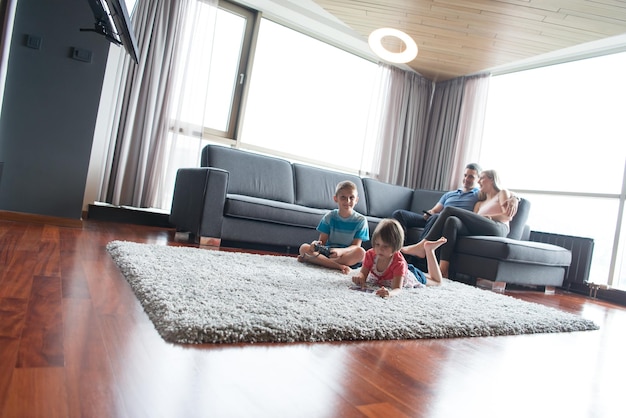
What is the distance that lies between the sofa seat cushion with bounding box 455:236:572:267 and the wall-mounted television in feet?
8.97

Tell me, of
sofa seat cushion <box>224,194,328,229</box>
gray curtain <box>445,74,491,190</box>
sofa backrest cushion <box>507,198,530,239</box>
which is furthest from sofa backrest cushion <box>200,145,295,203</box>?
gray curtain <box>445,74,491,190</box>

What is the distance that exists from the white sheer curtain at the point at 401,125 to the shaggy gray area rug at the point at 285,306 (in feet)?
10.7

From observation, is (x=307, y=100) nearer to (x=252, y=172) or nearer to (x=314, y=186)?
(x=314, y=186)

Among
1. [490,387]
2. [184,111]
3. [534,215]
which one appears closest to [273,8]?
[184,111]

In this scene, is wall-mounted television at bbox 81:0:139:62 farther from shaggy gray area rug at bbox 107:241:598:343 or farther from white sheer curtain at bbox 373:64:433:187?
white sheer curtain at bbox 373:64:433:187

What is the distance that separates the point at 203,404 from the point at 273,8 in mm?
4636

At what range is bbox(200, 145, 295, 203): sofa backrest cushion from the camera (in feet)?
11.9

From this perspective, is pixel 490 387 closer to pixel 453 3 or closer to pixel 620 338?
pixel 620 338

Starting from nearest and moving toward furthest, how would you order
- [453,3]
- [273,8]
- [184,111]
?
1. [453,3]
2. [184,111]
3. [273,8]

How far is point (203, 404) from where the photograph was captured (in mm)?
757

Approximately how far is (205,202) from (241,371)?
222cm

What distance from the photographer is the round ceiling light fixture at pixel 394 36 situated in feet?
12.2

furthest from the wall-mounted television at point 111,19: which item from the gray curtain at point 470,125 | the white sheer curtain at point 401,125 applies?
the gray curtain at point 470,125

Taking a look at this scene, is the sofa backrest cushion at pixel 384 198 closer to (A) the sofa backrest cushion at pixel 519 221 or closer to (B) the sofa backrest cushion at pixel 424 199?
(B) the sofa backrest cushion at pixel 424 199
